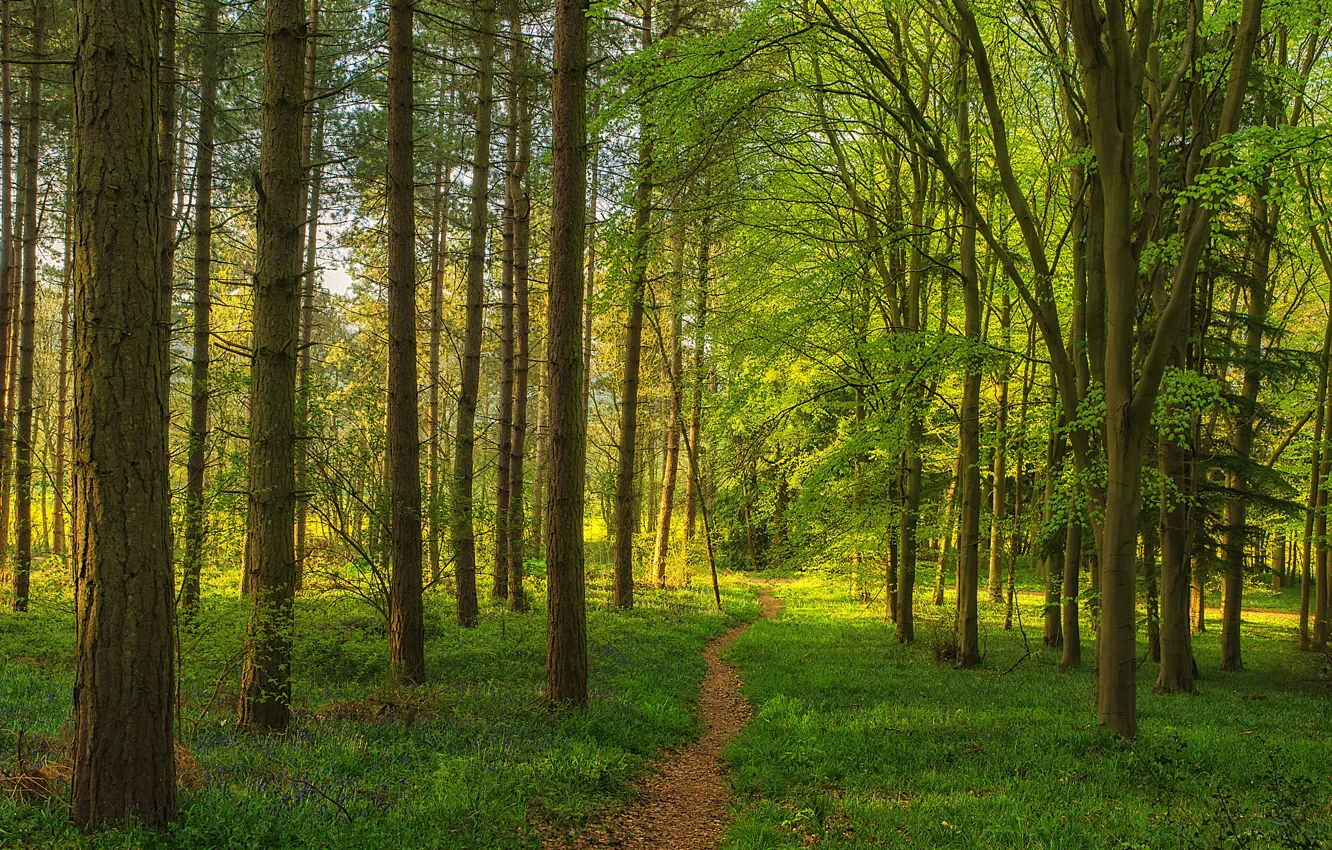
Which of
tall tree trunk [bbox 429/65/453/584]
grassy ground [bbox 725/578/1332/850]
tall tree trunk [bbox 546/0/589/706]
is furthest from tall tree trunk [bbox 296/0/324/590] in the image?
grassy ground [bbox 725/578/1332/850]

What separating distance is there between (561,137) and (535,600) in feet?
40.4

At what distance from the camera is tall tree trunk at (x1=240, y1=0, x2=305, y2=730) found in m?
6.89

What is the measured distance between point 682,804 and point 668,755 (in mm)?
1315

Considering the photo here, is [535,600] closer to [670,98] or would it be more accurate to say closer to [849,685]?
[849,685]

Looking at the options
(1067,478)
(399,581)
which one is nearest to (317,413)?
(399,581)

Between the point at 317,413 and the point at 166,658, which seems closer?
the point at 166,658

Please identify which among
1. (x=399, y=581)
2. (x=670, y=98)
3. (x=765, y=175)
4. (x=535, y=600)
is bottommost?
(x=535, y=600)

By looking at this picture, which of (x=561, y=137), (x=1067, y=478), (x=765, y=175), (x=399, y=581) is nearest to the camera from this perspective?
(x=561, y=137)

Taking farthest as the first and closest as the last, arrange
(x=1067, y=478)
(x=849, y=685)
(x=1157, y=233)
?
(x=1157, y=233) < (x=849, y=685) < (x=1067, y=478)

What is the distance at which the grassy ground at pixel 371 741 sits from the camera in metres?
4.51

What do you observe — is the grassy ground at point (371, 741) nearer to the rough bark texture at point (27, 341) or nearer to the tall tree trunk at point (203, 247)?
the rough bark texture at point (27, 341)

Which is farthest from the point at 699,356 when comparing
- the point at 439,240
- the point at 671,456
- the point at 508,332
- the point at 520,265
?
the point at 439,240

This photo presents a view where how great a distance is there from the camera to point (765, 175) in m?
15.0

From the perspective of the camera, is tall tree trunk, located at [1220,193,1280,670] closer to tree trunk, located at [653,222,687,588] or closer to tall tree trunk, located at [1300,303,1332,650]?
tall tree trunk, located at [1300,303,1332,650]
